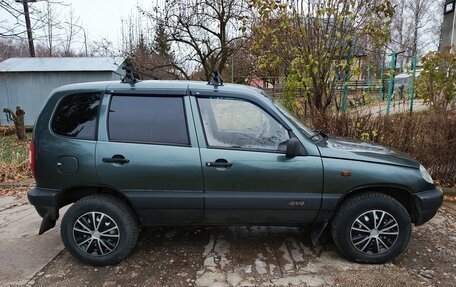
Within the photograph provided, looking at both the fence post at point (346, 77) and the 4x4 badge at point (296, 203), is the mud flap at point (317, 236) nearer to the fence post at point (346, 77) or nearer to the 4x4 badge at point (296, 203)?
the 4x4 badge at point (296, 203)

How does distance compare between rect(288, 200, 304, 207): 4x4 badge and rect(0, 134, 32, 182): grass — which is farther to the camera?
rect(0, 134, 32, 182): grass

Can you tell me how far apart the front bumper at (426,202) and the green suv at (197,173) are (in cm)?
1

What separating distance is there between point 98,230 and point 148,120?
122cm

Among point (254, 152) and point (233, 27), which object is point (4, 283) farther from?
point (233, 27)

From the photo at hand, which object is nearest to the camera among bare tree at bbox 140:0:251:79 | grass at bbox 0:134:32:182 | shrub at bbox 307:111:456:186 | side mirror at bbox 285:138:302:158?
side mirror at bbox 285:138:302:158

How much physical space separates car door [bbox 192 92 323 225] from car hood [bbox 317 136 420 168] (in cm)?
20

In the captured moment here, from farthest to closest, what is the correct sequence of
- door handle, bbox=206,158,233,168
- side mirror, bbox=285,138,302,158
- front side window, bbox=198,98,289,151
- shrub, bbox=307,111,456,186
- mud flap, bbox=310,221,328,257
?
Result: shrub, bbox=307,111,456,186
mud flap, bbox=310,221,328,257
front side window, bbox=198,98,289,151
door handle, bbox=206,158,233,168
side mirror, bbox=285,138,302,158

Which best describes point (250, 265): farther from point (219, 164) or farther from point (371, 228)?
point (371, 228)

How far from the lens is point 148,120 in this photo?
11.1 ft

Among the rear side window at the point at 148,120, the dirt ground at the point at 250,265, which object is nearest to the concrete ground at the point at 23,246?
the dirt ground at the point at 250,265

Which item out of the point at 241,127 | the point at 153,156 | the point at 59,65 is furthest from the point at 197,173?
the point at 59,65

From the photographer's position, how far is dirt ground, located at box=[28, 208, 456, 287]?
3176mm

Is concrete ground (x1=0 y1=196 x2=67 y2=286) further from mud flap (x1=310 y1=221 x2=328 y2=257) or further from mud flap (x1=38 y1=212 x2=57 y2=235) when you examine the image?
mud flap (x1=310 y1=221 x2=328 y2=257)

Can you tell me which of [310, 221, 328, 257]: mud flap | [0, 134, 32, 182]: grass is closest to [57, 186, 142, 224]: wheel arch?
[310, 221, 328, 257]: mud flap
